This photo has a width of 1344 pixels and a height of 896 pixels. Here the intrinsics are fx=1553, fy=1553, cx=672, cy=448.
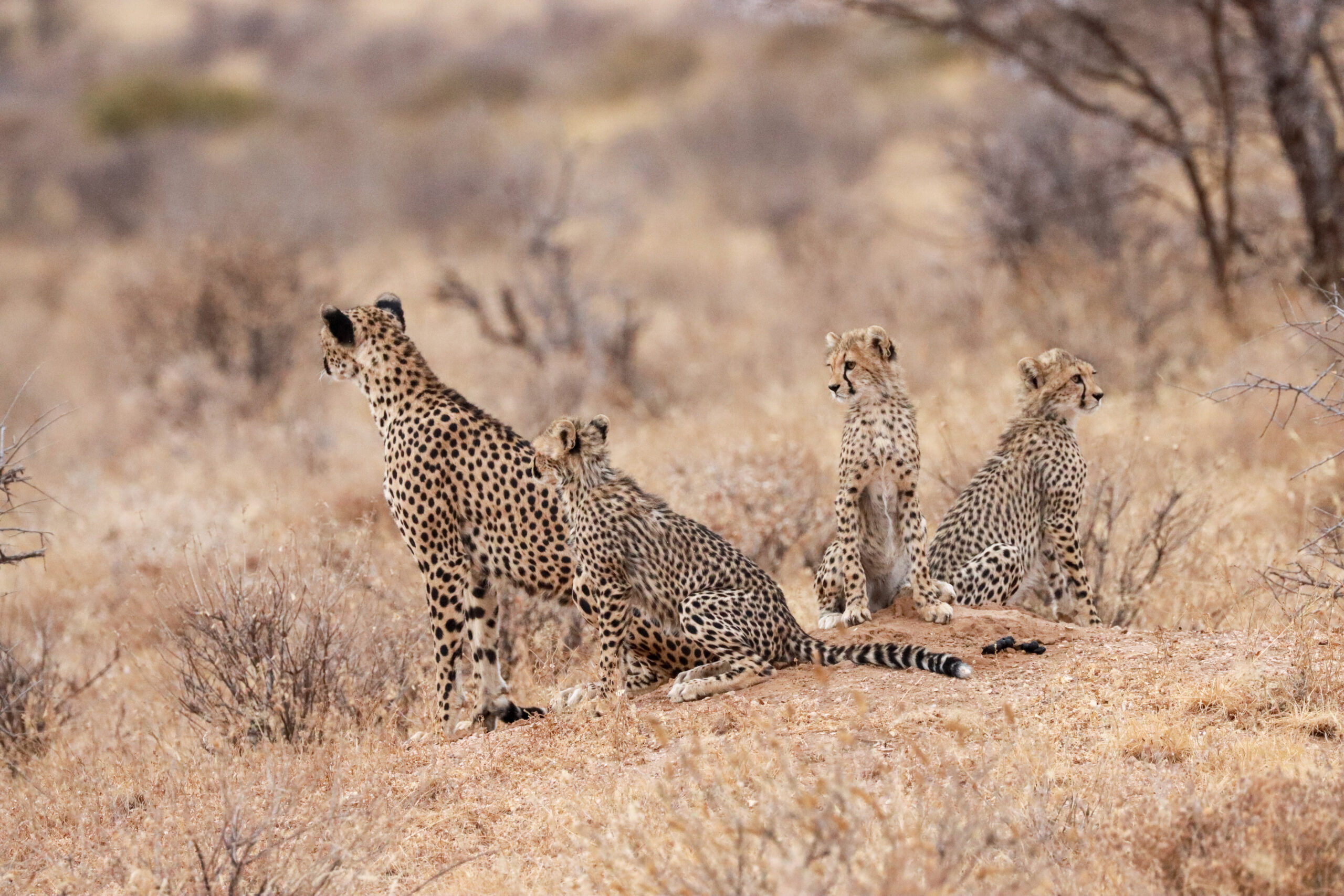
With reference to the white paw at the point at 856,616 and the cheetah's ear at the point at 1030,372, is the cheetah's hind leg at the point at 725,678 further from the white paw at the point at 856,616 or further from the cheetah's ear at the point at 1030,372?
the cheetah's ear at the point at 1030,372

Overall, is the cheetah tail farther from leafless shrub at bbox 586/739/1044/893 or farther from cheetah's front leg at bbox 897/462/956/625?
leafless shrub at bbox 586/739/1044/893

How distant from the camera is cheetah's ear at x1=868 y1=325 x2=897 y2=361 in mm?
5414

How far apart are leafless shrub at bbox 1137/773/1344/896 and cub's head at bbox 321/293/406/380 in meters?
3.30

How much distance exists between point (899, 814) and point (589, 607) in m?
1.73

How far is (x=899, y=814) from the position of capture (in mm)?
3686

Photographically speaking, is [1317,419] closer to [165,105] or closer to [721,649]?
[721,649]

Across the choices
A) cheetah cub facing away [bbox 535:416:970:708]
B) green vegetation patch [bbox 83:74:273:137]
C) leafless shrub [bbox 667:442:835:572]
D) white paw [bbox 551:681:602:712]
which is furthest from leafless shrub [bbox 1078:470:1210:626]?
green vegetation patch [bbox 83:74:273:137]

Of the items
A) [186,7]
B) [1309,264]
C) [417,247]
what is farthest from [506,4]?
[1309,264]

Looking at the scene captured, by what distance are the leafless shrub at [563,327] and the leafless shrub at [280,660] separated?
4.84 meters

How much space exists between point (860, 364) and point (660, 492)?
97.6 inches

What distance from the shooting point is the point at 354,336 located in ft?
18.7

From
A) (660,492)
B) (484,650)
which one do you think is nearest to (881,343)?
(484,650)

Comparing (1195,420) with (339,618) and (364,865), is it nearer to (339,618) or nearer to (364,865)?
(339,618)

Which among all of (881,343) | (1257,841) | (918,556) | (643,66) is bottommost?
(1257,841)
